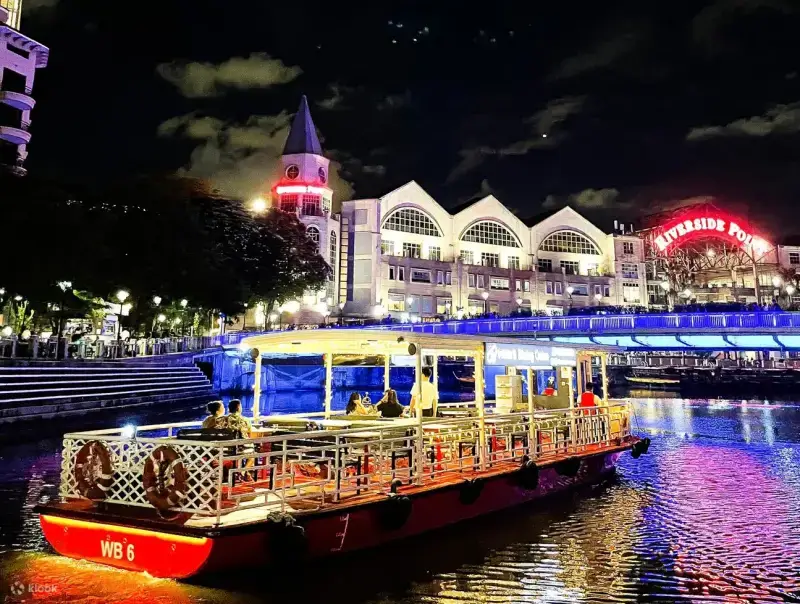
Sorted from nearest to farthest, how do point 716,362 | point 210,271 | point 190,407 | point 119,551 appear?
point 119,551 < point 190,407 < point 210,271 < point 716,362

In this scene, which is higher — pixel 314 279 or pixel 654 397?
pixel 314 279

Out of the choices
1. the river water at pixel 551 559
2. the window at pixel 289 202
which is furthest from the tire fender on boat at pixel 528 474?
the window at pixel 289 202

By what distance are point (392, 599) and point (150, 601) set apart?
3301 mm

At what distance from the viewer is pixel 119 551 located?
8.90m

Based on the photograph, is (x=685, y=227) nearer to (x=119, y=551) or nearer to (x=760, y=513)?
(x=760, y=513)

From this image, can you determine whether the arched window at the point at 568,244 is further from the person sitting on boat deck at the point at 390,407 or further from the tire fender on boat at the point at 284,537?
the tire fender on boat at the point at 284,537

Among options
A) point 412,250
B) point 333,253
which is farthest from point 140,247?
point 412,250

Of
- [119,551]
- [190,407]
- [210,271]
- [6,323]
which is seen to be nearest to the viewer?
[119,551]

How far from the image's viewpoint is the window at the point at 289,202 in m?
77.0

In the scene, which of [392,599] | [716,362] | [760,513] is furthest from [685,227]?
[392,599]

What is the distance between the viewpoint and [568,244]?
9625 centimetres

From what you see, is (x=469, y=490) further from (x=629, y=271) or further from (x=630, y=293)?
(x=629, y=271)

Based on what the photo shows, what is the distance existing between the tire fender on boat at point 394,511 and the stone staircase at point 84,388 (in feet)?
65.3

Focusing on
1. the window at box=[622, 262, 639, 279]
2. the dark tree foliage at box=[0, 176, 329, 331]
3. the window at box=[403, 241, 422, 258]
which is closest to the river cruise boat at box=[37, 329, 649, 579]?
the dark tree foliage at box=[0, 176, 329, 331]
